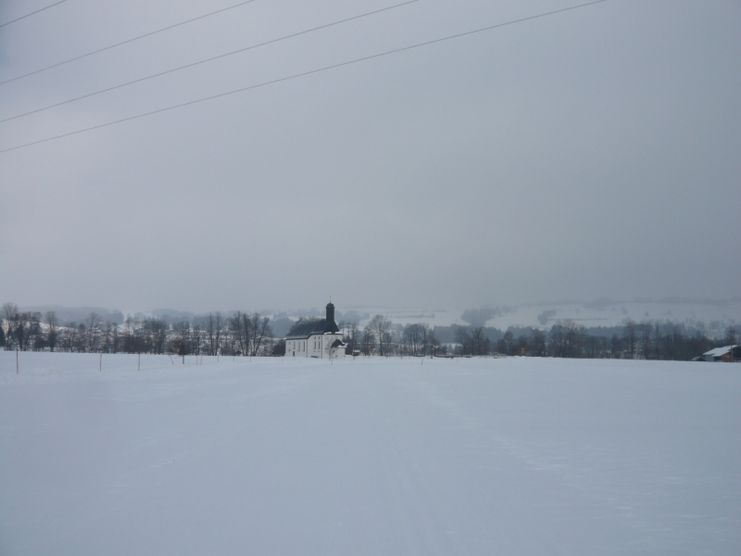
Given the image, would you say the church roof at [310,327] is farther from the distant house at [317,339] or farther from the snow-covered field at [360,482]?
the snow-covered field at [360,482]

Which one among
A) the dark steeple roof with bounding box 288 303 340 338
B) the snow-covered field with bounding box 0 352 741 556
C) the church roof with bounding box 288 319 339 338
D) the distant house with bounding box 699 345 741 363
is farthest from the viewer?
the dark steeple roof with bounding box 288 303 340 338

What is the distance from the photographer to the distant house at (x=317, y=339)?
107 m

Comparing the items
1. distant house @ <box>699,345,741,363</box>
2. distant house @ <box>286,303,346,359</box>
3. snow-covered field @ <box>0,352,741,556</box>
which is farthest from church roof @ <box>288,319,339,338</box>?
snow-covered field @ <box>0,352,741,556</box>

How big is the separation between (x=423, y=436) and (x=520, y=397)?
12.1 meters

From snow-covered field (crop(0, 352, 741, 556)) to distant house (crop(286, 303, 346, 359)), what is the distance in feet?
299

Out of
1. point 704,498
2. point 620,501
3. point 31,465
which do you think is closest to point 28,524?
point 31,465

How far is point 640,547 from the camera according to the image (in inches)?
234

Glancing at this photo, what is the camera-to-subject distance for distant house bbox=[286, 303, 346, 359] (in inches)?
4227

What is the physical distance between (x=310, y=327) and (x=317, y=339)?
6844 millimetres

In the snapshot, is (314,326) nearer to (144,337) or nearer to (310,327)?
(310,327)

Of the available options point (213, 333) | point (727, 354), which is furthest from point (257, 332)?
point (727, 354)

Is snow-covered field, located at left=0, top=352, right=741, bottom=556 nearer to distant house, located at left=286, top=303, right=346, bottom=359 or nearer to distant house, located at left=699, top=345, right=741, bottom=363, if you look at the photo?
distant house, located at left=699, top=345, right=741, bottom=363

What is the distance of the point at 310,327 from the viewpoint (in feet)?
384

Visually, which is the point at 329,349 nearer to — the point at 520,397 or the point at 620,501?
the point at 520,397
